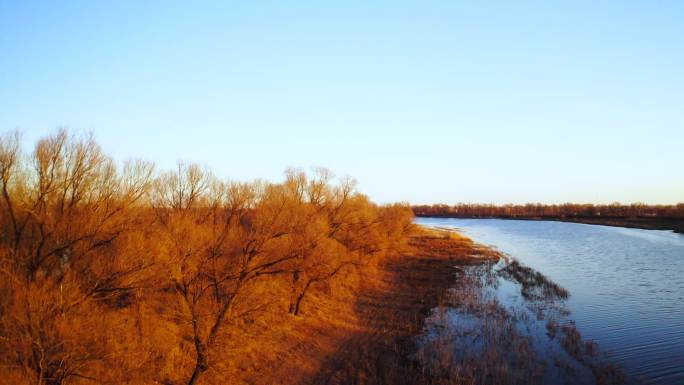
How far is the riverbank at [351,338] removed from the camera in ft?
49.3

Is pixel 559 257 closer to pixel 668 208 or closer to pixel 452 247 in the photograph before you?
pixel 452 247

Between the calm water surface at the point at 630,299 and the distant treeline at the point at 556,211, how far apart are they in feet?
213

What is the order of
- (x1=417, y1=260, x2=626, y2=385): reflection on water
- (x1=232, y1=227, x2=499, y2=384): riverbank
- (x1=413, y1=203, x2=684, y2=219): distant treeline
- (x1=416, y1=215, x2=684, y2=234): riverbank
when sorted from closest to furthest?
(x1=417, y1=260, x2=626, y2=385): reflection on water, (x1=232, y1=227, x2=499, y2=384): riverbank, (x1=416, y1=215, x2=684, y2=234): riverbank, (x1=413, y1=203, x2=684, y2=219): distant treeline

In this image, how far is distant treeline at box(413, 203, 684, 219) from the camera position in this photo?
102m

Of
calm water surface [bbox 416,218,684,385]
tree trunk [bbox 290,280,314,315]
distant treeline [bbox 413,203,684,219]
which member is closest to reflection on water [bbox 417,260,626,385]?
calm water surface [bbox 416,218,684,385]

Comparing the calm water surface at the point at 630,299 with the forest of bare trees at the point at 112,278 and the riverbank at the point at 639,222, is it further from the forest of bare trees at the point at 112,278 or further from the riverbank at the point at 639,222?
the riverbank at the point at 639,222

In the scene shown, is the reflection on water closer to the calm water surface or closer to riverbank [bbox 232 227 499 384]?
the calm water surface

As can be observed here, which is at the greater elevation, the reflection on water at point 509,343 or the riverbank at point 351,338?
the reflection on water at point 509,343

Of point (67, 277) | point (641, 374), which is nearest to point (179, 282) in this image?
point (67, 277)

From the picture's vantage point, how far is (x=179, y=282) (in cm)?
1321

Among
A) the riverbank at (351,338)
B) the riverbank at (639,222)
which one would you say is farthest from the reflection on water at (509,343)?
the riverbank at (639,222)

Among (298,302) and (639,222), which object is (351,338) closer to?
(298,302)

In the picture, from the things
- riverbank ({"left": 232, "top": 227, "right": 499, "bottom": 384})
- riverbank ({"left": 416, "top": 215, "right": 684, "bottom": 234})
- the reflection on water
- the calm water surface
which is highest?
riverbank ({"left": 416, "top": 215, "right": 684, "bottom": 234})

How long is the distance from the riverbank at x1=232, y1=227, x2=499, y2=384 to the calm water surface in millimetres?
8419
